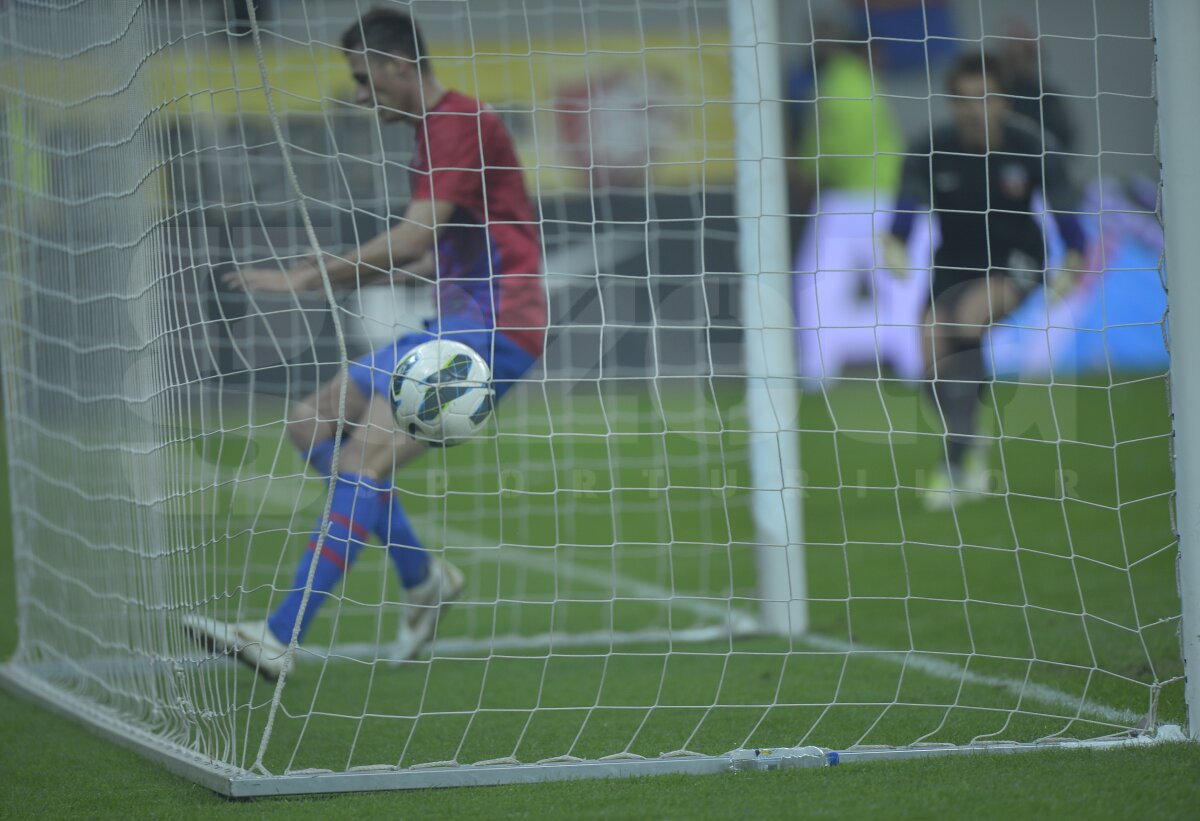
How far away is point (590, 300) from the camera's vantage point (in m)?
8.47

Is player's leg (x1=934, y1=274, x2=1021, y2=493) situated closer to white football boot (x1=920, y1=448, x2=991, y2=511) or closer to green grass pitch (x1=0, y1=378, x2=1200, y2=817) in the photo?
white football boot (x1=920, y1=448, x2=991, y2=511)

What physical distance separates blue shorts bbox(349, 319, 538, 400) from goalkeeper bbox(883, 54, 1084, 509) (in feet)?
6.45

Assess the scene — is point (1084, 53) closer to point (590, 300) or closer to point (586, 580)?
point (590, 300)

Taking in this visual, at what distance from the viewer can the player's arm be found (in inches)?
128

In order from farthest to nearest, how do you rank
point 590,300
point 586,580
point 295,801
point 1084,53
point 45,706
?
point 1084,53 → point 590,300 → point 586,580 → point 45,706 → point 295,801

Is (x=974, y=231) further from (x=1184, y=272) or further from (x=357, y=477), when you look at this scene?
(x=357, y=477)

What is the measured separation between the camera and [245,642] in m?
3.17

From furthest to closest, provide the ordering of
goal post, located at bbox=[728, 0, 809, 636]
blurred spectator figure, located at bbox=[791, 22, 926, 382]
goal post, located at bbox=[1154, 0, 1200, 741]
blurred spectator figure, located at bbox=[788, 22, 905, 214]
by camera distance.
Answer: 1. blurred spectator figure, located at bbox=[791, 22, 926, 382]
2. blurred spectator figure, located at bbox=[788, 22, 905, 214]
3. goal post, located at bbox=[728, 0, 809, 636]
4. goal post, located at bbox=[1154, 0, 1200, 741]

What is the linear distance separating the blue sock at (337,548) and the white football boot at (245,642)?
0.04m

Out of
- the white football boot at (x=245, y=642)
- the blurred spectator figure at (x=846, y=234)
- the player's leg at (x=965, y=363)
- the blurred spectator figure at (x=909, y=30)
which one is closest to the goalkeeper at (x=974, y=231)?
the player's leg at (x=965, y=363)

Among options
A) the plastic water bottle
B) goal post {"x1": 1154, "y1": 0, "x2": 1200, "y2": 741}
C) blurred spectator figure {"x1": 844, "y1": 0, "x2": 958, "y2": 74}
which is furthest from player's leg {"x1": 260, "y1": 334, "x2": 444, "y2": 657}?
blurred spectator figure {"x1": 844, "y1": 0, "x2": 958, "y2": 74}

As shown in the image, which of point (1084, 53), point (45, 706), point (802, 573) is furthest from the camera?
point (1084, 53)

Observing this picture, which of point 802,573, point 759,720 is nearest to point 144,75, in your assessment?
point 759,720

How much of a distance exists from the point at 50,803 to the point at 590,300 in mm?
6016
